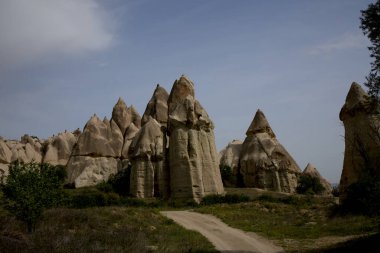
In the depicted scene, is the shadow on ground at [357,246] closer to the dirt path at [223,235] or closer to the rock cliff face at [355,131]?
the dirt path at [223,235]

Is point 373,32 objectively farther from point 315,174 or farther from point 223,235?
point 315,174

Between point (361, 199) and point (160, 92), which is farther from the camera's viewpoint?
point (160, 92)

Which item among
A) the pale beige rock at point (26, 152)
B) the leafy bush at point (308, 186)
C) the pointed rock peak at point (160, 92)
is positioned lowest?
the leafy bush at point (308, 186)

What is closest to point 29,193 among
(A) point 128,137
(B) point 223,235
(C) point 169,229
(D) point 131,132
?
(C) point 169,229

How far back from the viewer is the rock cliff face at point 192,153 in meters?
29.5

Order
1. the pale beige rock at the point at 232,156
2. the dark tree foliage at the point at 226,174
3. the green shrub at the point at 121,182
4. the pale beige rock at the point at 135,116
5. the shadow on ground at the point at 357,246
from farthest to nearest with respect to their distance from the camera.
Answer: the pale beige rock at the point at 135,116
the pale beige rock at the point at 232,156
the dark tree foliage at the point at 226,174
the green shrub at the point at 121,182
the shadow on ground at the point at 357,246

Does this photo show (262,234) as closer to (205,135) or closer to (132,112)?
(205,135)

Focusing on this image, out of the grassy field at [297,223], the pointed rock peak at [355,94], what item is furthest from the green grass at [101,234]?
the pointed rock peak at [355,94]

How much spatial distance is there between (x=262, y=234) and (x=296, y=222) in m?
4.15

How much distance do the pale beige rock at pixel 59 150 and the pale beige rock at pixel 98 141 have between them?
833 cm

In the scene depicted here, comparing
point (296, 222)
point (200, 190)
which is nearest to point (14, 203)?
point (296, 222)

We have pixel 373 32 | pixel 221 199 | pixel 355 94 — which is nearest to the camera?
pixel 373 32

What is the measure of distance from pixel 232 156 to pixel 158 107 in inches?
431

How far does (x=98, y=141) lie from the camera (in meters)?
47.2
